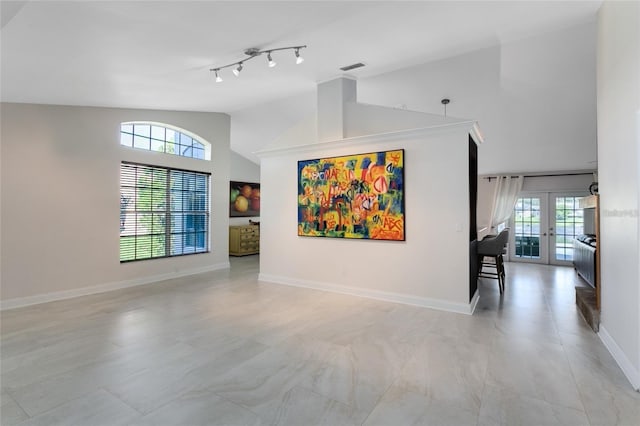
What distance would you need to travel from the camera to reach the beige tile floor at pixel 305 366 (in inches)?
76.3

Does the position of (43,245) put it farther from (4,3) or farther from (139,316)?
(4,3)

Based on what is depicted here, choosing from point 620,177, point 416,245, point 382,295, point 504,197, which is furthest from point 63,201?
point 504,197

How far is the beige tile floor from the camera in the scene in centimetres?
194

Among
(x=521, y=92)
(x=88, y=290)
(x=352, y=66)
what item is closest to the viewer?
(x=352, y=66)

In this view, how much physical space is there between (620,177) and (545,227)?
630cm

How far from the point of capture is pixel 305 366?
2.51 m

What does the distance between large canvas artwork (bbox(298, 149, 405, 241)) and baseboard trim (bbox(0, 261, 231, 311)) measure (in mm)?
2654

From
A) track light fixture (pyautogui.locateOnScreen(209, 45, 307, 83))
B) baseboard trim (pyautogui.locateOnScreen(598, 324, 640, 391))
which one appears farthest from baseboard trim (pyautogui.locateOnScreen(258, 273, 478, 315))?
track light fixture (pyautogui.locateOnScreen(209, 45, 307, 83))

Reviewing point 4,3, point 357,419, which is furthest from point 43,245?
point 357,419

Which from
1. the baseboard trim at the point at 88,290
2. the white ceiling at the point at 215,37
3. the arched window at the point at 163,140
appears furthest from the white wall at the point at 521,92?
the baseboard trim at the point at 88,290

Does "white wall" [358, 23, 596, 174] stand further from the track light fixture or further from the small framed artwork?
the small framed artwork

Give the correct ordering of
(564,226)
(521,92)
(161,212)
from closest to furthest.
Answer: (521,92)
(161,212)
(564,226)

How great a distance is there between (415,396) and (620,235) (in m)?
2.14

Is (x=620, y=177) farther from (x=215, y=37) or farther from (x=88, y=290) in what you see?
(x=88, y=290)
